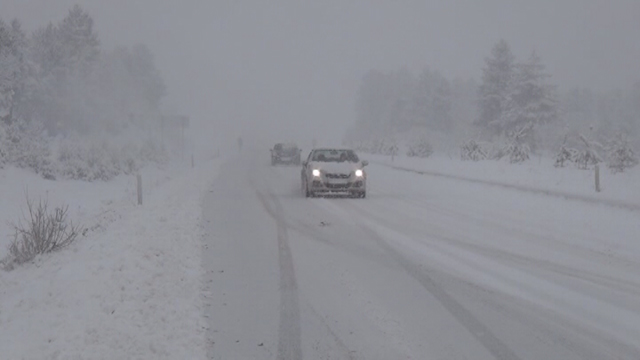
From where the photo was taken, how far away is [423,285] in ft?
24.9

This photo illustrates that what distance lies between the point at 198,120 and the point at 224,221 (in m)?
174

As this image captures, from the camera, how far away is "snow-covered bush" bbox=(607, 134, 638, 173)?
25.2 meters

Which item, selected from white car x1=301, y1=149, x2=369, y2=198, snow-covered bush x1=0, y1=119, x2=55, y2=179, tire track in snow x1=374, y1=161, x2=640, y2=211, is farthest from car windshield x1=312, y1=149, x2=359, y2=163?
snow-covered bush x1=0, y1=119, x2=55, y2=179

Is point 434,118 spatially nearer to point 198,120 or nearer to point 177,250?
point 177,250

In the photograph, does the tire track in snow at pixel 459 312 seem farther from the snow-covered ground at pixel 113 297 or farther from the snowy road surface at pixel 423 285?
the snow-covered ground at pixel 113 297

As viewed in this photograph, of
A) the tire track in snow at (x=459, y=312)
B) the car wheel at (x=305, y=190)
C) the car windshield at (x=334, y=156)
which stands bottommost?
the tire track in snow at (x=459, y=312)

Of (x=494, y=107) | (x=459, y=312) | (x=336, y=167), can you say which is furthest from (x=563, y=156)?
(x=494, y=107)

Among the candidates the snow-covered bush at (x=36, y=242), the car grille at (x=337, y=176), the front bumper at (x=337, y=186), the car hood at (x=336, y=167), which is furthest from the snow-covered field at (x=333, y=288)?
the car hood at (x=336, y=167)

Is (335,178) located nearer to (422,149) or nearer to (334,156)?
(334,156)

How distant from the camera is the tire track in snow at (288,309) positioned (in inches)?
209

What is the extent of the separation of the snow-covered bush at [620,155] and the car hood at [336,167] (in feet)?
41.7

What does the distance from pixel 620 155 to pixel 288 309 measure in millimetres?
23002

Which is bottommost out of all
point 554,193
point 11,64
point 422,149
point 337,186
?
point 554,193

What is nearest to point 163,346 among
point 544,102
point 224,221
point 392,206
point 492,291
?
point 492,291
